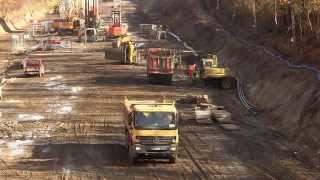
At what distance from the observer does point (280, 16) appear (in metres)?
64.9

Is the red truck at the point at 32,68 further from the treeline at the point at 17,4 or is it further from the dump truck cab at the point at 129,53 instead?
the treeline at the point at 17,4

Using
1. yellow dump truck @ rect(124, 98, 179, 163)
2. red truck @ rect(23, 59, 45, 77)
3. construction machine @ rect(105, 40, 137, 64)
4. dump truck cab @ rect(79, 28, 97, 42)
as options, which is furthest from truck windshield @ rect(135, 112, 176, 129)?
dump truck cab @ rect(79, 28, 97, 42)

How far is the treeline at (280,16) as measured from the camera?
5456cm

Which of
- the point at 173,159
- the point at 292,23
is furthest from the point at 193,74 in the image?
the point at 173,159

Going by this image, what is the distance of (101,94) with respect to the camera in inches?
2119

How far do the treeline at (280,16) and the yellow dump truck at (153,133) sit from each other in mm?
24511

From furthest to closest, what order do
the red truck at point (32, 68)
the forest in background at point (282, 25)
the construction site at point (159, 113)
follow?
the red truck at point (32, 68) < the forest in background at point (282, 25) < the construction site at point (159, 113)

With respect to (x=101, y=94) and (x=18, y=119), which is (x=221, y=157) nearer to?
(x=18, y=119)

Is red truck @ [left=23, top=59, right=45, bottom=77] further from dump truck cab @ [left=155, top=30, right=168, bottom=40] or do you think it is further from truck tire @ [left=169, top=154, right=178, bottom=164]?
dump truck cab @ [left=155, top=30, right=168, bottom=40]

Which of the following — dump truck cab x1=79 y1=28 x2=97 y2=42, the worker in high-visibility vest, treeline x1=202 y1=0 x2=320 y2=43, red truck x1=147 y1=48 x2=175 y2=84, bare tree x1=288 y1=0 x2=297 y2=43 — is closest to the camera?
treeline x1=202 y1=0 x2=320 y2=43

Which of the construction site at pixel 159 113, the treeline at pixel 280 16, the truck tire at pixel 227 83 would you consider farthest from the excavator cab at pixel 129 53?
the truck tire at pixel 227 83

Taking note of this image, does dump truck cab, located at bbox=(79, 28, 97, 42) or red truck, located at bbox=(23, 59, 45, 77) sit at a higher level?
dump truck cab, located at bbox=(79, 28, 97, 42)

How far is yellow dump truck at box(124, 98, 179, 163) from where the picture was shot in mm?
29891

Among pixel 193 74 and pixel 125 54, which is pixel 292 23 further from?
pixel 125 54
